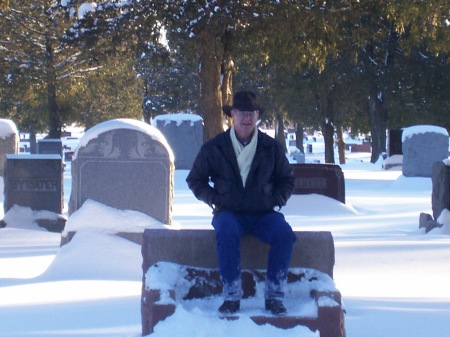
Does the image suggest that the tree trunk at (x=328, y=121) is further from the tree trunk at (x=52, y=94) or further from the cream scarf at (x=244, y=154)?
the cream scarf at (x=244, y=154)

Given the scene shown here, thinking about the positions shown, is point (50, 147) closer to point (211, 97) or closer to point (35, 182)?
point (211, 97)

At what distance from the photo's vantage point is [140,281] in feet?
28.8

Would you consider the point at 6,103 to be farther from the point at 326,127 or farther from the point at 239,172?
the point at 239,172

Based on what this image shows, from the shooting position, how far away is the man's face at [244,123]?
5.63 meters

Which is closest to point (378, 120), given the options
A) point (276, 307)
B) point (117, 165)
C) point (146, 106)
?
point (146, 106)

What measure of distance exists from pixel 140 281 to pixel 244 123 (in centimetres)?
364

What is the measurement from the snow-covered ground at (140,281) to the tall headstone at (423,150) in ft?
37.9

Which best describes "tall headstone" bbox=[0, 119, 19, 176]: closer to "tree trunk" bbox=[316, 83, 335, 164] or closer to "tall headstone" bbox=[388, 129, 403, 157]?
"tall headstone" bbox=[388, 129, 403, 157]

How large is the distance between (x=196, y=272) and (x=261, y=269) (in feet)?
1.49

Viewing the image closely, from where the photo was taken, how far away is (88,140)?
10.6 m

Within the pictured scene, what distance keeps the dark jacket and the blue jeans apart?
0.31 ft

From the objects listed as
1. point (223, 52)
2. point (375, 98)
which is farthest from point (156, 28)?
point (375, 98)

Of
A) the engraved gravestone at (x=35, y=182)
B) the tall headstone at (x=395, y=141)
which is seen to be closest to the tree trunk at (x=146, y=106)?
the tall headstone at (x=395, y=141)

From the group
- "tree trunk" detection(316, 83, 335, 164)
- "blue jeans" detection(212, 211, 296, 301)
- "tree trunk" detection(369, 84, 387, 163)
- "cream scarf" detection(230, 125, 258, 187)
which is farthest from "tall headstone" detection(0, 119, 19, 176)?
"blue jeans" detection(212, 211, 296, 301)
